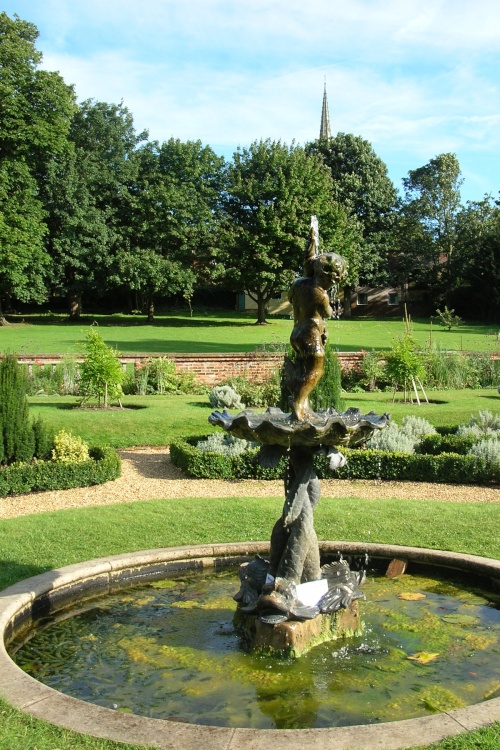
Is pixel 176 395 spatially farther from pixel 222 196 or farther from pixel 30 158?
pixel 222 196

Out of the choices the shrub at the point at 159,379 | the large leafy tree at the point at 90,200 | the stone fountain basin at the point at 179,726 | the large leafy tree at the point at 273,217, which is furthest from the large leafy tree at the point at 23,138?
the stone fountain basin at the point at 179,726

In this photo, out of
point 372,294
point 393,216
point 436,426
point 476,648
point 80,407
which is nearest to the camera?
point 476,648

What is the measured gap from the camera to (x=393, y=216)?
51.7 metres

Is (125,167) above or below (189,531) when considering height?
above

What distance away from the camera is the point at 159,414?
16.0 metres

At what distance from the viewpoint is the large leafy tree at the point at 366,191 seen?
5000 centimetres

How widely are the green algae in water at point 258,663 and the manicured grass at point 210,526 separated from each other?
1.20 metres

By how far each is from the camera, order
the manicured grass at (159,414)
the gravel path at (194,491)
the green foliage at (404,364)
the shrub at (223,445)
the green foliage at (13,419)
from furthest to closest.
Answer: the green foliage at (404,364) < the manicured grass at (159,414) < the shrub at (223,445) < the green foliage at (13,419) < the gravel path at (194,491)

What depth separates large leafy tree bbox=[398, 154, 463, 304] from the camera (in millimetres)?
51188

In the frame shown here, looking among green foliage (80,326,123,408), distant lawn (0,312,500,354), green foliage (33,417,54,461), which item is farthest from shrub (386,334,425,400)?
green foliage (33,417,54,461)

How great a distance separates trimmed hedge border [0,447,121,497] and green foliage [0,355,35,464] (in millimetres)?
393

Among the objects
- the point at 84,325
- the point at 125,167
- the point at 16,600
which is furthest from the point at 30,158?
the point at 16,600

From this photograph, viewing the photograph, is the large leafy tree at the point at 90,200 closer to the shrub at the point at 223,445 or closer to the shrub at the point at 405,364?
the shrub at the point at 405,364

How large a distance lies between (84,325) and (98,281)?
2.66m
